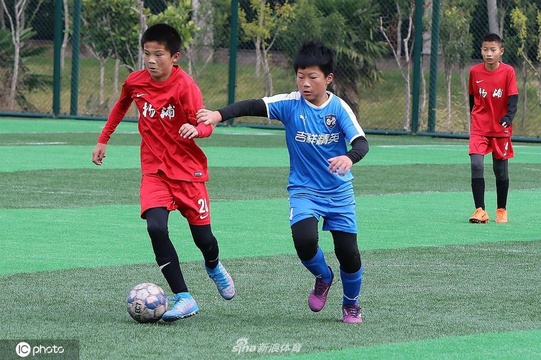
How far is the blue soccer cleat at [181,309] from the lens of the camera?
21.9ft

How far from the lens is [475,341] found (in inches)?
246

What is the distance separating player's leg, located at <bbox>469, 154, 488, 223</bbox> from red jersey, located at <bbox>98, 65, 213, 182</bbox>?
5046 mm

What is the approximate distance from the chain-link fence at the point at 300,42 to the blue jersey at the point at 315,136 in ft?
56.4

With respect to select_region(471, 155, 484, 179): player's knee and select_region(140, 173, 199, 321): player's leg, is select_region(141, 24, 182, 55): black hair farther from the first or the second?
select_region(471, 155, 484, 179): player's knee

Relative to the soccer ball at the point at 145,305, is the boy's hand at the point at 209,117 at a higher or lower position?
higher

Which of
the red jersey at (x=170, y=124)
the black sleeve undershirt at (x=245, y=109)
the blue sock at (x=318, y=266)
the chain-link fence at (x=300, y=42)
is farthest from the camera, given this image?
the chain-link fence at (x=300, y=42)

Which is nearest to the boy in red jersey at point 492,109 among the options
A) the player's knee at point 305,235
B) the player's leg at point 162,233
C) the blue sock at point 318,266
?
the blue sock at point 318,266

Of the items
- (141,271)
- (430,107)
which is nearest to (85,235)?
(141,271)

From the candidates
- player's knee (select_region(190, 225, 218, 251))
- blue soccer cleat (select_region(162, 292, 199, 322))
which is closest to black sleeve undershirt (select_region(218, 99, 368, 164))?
player's knee (select_region(190, 225, 218, 251))

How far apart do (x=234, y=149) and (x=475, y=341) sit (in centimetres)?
1422

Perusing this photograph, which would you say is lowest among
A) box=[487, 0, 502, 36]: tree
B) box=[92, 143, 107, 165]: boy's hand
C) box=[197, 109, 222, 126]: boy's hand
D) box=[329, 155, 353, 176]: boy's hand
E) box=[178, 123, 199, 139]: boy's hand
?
box=[92, 143, 107, 165]: boy's hand

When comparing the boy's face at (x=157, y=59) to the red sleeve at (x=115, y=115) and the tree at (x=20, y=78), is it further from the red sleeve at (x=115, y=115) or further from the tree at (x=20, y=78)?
the tree at (x=20, y=78)

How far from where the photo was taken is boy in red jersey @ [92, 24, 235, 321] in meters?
7.10

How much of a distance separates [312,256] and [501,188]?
5494 mm
